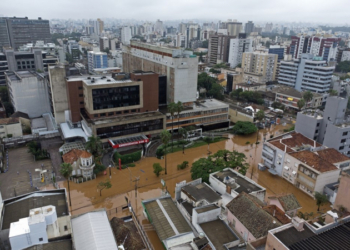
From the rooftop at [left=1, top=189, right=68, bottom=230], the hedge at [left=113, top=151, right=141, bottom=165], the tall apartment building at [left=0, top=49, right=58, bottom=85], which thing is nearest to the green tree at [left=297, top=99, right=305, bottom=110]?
the hedge at [left=113, top=151, right=141, bottom=165]

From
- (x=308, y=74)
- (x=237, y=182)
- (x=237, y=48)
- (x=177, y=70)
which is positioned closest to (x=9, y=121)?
(x=177, y=70)

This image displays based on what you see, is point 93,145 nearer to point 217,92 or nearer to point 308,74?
point 217,92

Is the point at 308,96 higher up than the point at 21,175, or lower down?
higher up

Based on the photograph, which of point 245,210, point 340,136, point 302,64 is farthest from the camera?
point 302,64

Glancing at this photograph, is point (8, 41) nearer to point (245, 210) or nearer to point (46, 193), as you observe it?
point (46, 193)

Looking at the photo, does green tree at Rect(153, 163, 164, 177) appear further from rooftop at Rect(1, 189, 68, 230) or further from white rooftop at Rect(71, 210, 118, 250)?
rooftop at Rect(1, 189, 68, 230)

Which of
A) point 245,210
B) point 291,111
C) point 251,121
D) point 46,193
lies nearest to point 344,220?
point 245,210

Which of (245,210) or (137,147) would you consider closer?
(245,210)
